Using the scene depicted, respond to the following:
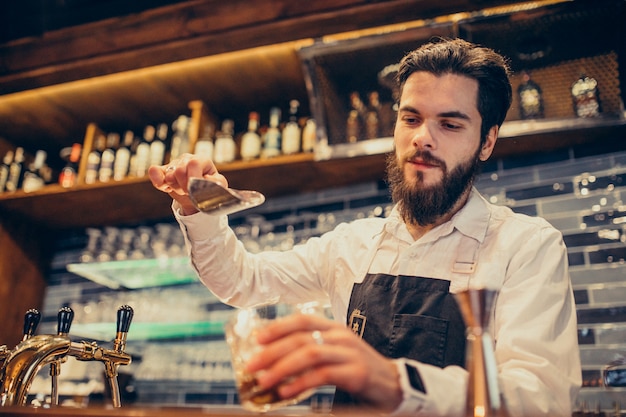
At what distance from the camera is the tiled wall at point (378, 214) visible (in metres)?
2.23

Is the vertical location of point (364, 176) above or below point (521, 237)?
above

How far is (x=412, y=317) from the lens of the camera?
4.68 feet

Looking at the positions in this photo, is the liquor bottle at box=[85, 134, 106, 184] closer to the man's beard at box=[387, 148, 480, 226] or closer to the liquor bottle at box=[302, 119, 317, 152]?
the liquor bottle at box=[302, 119, 317, 152]

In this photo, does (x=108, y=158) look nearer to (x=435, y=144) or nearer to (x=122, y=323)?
(x=122, y=323)

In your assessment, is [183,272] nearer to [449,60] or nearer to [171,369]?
[171,369]

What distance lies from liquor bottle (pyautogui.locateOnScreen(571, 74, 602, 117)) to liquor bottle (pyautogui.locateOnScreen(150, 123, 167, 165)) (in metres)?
2.00

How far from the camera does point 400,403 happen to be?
0.77m

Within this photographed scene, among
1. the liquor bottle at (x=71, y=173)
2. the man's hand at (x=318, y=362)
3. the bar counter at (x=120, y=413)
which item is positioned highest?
the liquor bottle at (x=71, y=173)

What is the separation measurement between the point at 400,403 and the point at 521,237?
30.8 inches

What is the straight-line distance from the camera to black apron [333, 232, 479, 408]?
1375 mm

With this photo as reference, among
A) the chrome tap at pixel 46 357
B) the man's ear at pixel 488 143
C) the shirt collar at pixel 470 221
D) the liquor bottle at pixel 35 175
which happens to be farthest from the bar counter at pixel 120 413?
the liquor bottle at pixel 35 175

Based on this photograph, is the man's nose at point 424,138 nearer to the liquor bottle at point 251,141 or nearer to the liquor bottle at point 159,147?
the liquor bottle at point 251,141

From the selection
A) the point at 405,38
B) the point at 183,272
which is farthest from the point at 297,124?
the point at 183,272

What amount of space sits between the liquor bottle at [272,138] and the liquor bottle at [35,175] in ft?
4.49
